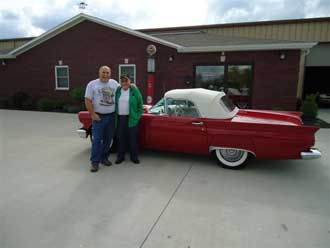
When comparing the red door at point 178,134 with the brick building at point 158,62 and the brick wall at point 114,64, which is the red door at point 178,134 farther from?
the brick wall at point 114,64

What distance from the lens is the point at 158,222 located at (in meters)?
2.63

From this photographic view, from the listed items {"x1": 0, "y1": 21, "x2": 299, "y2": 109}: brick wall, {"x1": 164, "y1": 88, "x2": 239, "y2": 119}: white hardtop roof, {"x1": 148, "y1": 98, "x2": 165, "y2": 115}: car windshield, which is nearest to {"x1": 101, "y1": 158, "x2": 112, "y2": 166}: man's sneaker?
{"x1": 148, "y1": 98, "x2": 165, "y2": 115}: car windshield

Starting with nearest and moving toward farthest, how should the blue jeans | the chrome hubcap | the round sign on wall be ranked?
1. the blue jeans
2. the chrome hubcap
3. the round sign on wall

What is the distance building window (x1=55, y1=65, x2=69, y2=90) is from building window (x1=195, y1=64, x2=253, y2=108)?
7427 millimetres

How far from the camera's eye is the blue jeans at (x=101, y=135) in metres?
4.11

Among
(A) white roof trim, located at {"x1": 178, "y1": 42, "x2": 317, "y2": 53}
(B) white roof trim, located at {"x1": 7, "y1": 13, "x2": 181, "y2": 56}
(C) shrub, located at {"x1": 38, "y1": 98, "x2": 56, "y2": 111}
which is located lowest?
(C) shrub, located at {"x1": 38, "y1": 98, "x2": 56, "y2": 111}

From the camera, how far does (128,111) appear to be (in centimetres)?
429

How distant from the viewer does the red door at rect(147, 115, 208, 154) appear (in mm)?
4266

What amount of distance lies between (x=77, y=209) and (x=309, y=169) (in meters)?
3.81

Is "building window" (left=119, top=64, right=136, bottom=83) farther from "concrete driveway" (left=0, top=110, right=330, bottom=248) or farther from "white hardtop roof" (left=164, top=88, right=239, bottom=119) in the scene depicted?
"white hardtop roof" (left=164, top=88, right=239, bottom=119)

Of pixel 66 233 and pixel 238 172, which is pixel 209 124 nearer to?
pixel 238 172

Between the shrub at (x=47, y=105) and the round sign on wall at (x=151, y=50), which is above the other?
the round sign on wall at (x=151, y=50)

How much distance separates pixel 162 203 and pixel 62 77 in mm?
Result: 12341

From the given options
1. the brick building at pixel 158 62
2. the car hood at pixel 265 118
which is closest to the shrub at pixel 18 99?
the brick building at pixel 158 62
